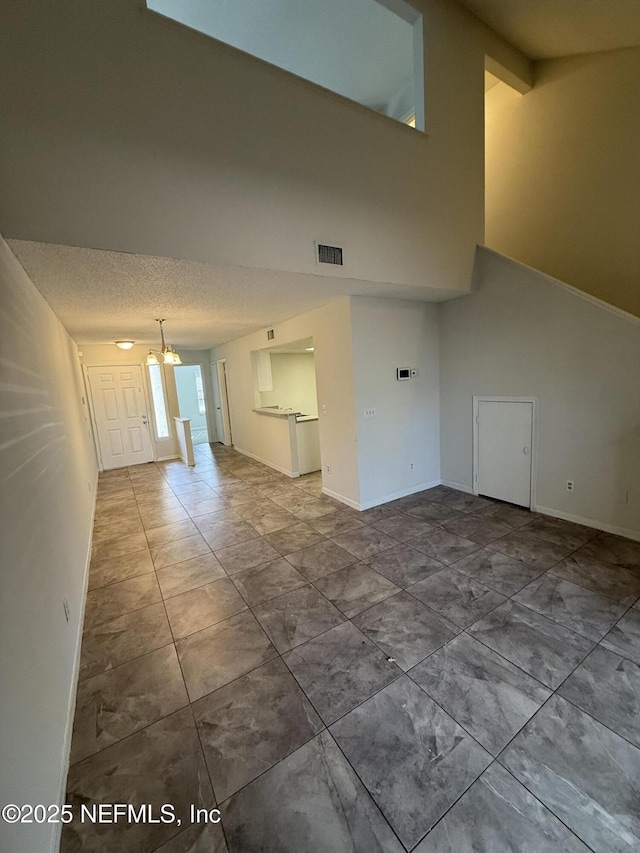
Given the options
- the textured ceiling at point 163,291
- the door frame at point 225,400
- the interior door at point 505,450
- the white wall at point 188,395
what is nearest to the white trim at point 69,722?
the textured ceiling at point 163,291

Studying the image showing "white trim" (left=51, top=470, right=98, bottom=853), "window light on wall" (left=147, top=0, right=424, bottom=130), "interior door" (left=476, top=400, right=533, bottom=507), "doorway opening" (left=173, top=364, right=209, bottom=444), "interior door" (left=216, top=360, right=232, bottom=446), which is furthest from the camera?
"doorway opening" (left=173, top=364, right=209, bottom=444)

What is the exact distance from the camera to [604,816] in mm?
1271

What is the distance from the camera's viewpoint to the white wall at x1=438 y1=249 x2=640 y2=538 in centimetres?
312

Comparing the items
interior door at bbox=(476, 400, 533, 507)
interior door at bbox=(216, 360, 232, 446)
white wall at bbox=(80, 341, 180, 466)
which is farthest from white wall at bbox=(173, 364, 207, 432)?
interior door at bbox=(476, 400, 533, 507)

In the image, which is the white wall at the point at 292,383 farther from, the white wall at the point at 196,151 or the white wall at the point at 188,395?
the white wall at the point at 188,395

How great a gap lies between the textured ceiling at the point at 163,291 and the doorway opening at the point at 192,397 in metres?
5.70

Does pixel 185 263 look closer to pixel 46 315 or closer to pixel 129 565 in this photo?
pixel 46 315

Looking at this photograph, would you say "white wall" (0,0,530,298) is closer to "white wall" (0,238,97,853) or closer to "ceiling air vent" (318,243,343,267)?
"ceiling air vent" (318,243,343,267)

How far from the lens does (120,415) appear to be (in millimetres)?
7008

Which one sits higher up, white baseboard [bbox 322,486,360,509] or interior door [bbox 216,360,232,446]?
interior door [bbox 216,360,232,446]

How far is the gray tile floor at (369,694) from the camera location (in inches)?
51.2

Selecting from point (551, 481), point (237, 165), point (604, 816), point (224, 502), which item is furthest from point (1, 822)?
point (551, 481)

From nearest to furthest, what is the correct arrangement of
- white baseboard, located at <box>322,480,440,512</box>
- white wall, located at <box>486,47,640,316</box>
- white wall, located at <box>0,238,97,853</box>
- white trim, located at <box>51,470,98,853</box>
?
white wall, located at <box>0,238,97,853</box> < white trim, located at <box>51,470,98,853</box> < white wall, located at <box>486,47,640,316</box> < white baseboard, located at <box>322,480,440,512</box>

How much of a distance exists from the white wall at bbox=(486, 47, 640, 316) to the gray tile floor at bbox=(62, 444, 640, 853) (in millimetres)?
3275
